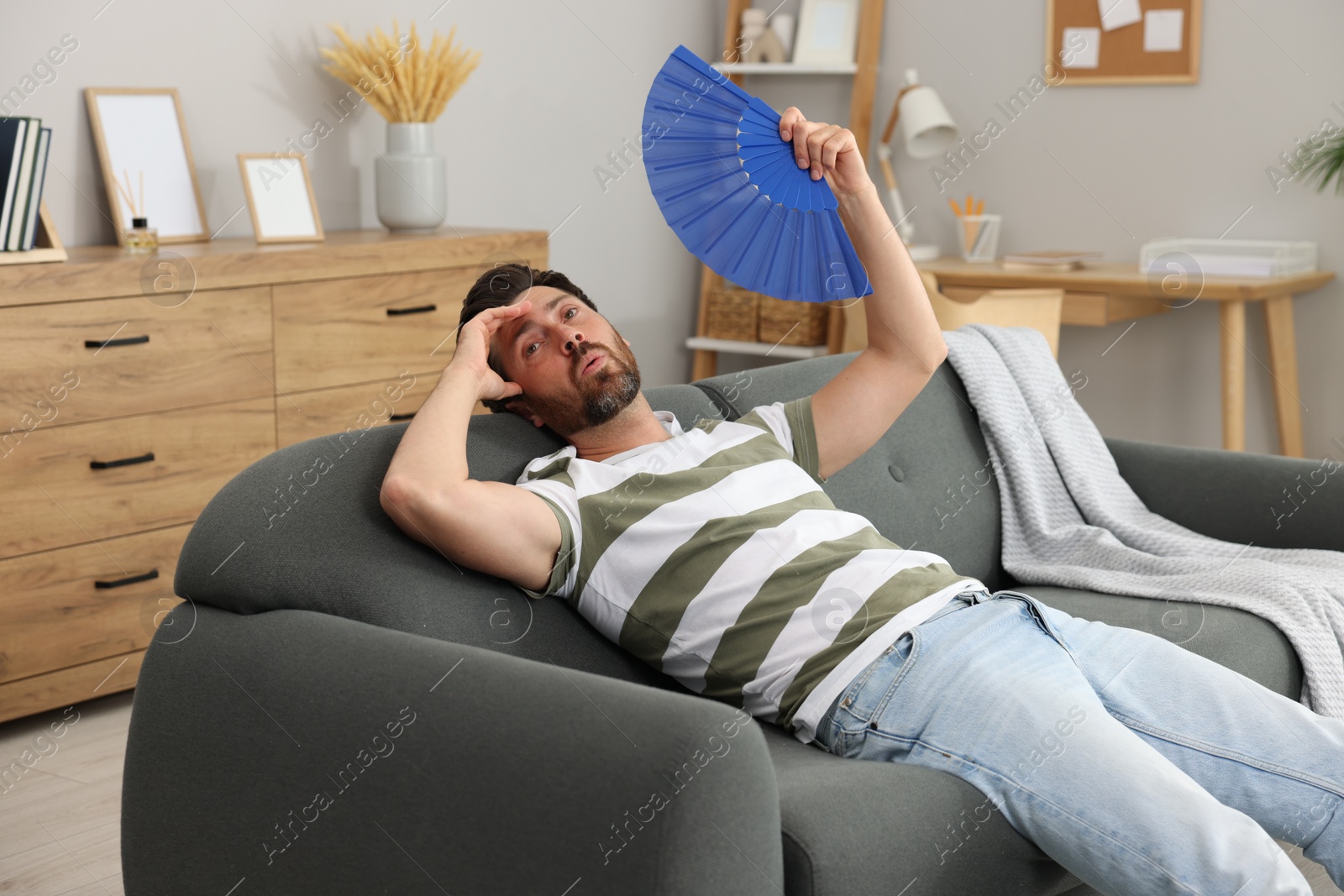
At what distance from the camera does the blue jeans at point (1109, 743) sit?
1198 mm

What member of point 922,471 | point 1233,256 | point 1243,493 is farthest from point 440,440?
point 1233,256

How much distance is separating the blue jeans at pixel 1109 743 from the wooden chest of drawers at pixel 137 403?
5.09 feet

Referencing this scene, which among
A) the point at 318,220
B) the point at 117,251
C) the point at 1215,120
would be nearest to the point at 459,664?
the point at 117,251

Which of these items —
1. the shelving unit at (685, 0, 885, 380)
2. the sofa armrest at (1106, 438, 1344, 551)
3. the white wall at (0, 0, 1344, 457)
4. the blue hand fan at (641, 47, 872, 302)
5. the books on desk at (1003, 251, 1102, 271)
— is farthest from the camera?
the shelving unit at (685, 0, 885, 380)

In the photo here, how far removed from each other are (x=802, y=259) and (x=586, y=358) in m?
0.34

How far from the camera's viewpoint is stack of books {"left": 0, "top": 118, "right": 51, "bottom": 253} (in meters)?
2.45

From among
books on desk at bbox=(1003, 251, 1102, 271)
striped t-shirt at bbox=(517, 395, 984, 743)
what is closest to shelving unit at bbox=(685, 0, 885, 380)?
books on desk at bbox=(1003, 251, 1102, 271)

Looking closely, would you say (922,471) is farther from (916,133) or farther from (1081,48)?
(1081,48)

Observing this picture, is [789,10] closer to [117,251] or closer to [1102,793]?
[117,251]

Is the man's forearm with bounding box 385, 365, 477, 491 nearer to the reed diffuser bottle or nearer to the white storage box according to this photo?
the reed diffuser bottle

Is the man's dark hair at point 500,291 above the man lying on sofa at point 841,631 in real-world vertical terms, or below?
above

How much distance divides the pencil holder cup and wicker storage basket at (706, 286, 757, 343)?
2.50 ft

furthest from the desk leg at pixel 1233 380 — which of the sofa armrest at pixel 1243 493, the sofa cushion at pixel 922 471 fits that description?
the sofa cushion at pixel 922 471

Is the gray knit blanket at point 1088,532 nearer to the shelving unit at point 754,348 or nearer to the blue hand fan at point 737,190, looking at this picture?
the blue hand fan at point 737,190
